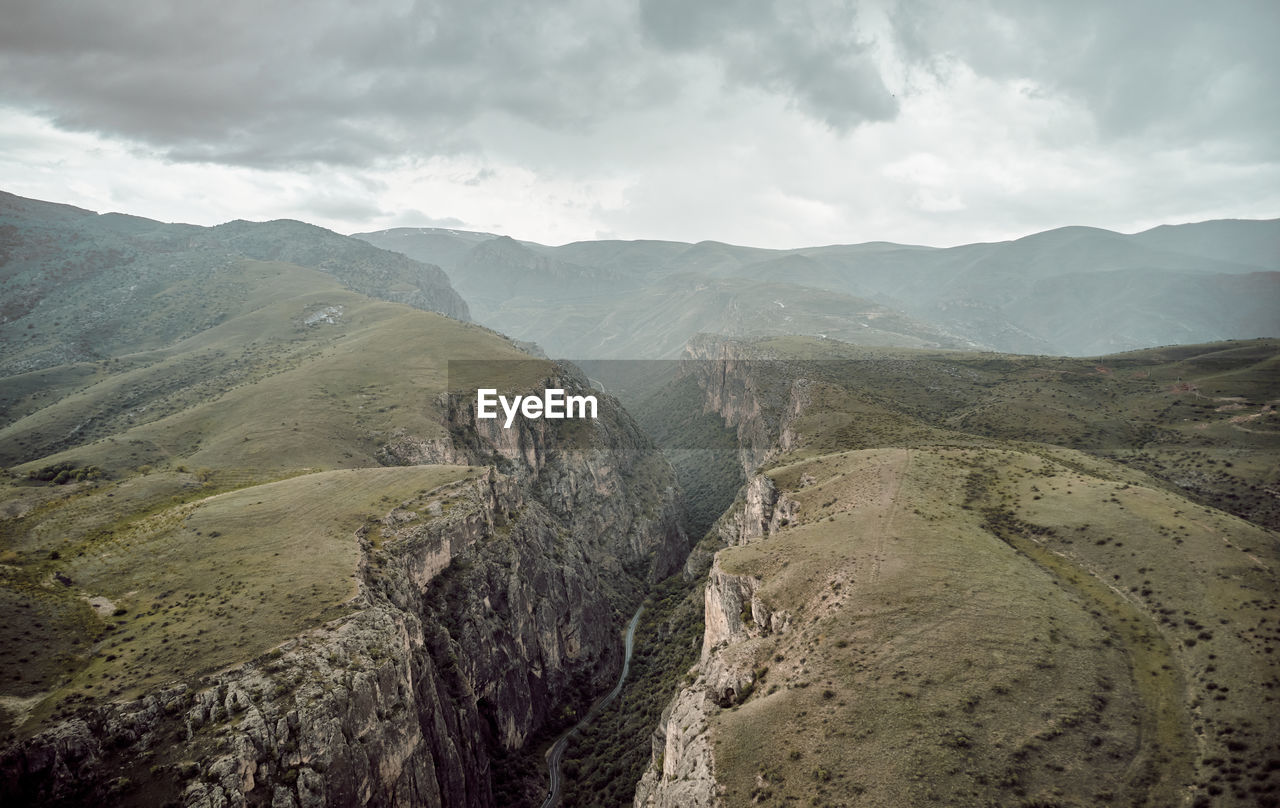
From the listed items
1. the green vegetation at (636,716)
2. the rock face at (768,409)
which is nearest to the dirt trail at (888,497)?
the rock face at (768,409)

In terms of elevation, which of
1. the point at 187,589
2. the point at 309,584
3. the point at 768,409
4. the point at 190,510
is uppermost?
the point at 768,409

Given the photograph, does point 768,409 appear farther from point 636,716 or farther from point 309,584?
point 309,584

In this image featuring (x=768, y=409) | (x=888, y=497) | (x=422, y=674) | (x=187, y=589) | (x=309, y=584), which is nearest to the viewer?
(x=187, y=589)

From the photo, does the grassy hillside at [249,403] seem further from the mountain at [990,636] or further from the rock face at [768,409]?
the mountain at [990,636]

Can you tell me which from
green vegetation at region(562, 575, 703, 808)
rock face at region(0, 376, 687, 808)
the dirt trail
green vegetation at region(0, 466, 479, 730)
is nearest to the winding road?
green vegetation at region(562, 575, 703, 808)

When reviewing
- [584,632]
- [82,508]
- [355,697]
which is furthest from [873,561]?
[82,508]

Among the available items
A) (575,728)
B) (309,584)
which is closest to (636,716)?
(575,728)
